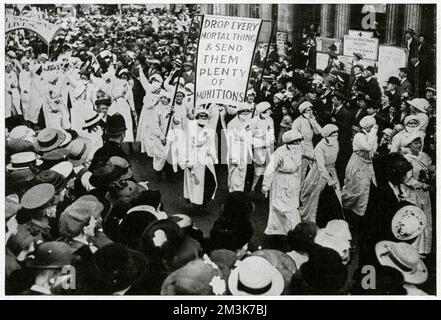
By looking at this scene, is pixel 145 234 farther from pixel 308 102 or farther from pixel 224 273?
pixel 308 102

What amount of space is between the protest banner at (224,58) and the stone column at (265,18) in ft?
0.18

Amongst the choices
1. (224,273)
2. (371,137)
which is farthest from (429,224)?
(224,273)

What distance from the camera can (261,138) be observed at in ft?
20.9

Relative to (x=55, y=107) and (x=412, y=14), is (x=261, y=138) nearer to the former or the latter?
(x=412, y=14)

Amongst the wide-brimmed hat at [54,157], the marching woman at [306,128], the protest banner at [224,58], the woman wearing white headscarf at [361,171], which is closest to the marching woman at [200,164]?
the protest banner at [224,58]

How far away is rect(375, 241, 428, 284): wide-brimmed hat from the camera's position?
245 inches

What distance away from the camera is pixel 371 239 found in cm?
629

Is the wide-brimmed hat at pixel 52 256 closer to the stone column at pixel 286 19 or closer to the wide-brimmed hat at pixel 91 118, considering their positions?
the wide-brimmed hat at pixel 91 118

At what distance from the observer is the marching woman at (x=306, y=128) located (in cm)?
637

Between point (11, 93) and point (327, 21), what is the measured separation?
387 cm

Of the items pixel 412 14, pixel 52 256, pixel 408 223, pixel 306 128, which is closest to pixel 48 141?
pixel 52 256

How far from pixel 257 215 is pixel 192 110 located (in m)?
1.48

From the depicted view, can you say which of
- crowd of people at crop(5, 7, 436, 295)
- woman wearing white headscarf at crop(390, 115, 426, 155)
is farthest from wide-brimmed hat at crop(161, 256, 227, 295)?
woman wearing white headscarf at crop(390, 115, 426, 155)

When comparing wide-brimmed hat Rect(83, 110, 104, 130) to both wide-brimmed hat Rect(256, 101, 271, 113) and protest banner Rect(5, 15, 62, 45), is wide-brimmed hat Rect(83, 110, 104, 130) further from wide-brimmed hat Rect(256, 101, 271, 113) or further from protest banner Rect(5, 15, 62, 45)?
wide-brimmed hat Rect(256, 101, 271, 113)
